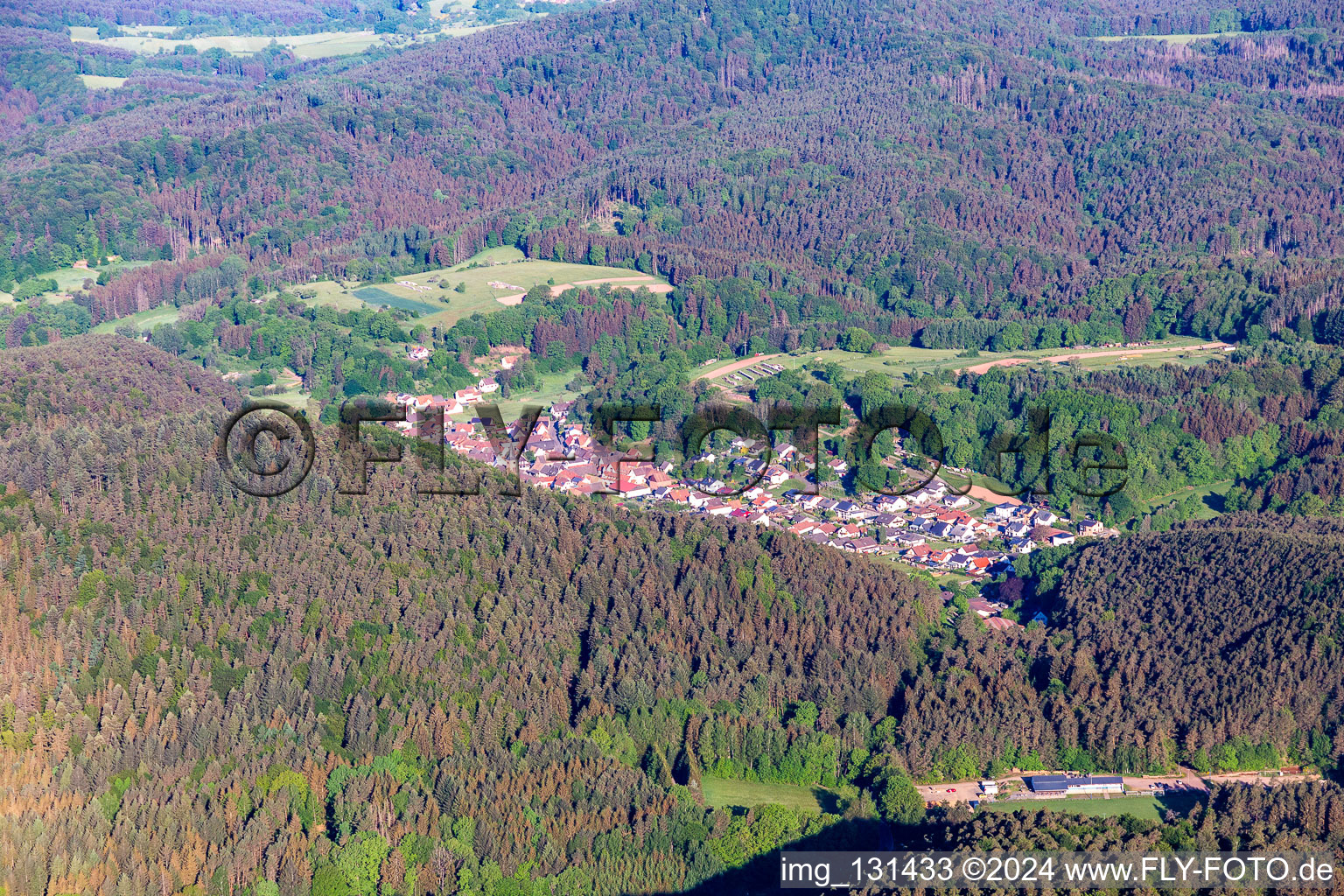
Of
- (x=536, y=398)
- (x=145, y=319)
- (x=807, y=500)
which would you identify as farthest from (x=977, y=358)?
(x=145, y=319)

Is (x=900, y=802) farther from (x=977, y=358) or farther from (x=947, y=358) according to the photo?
(x=947, y=358)

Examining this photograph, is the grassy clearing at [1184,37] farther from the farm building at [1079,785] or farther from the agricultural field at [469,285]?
the farm building at [1079,785]

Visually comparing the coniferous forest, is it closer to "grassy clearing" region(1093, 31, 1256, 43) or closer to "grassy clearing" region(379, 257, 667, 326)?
"grassy clearing" region(379, 257, 667, 326)

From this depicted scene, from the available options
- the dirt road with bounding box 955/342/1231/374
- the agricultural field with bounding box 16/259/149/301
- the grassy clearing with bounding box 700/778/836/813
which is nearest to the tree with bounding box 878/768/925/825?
the grassy clearing with bounding box 700/778/836/813

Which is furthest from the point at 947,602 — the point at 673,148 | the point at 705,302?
the point at 673,148

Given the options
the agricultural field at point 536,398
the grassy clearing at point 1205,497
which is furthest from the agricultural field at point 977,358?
the grassy clearing at point 1205,497
